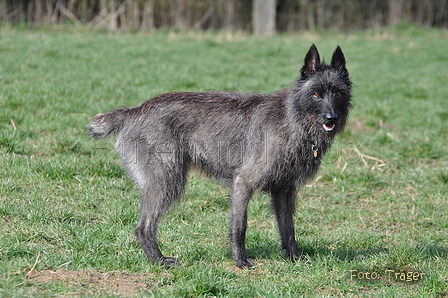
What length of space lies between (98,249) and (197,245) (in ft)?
3.12

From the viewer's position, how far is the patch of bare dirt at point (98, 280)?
164 inches

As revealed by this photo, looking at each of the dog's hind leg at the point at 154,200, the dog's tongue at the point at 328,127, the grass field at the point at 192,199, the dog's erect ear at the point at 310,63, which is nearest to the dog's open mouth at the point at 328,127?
the dog's tongue at the point at 328,127

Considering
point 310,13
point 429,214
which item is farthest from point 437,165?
point 310,13

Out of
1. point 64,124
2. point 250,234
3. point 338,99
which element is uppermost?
point 338,99

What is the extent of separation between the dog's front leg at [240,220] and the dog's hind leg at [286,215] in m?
0.41

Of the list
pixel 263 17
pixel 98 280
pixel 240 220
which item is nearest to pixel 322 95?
pixel 240 220

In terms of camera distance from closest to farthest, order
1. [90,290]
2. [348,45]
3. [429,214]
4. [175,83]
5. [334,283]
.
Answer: [90,290] → [334,283] → [429,214] → [175,83] → [348,45]

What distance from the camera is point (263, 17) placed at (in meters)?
19.1

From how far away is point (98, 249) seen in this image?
4.94 metres

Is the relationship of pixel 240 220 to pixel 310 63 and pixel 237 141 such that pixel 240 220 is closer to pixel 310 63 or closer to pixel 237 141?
pixel 237 141

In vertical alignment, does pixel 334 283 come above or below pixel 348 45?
below

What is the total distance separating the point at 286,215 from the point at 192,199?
1.50 meters

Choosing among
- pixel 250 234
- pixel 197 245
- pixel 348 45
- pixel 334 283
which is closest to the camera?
pixel 334 283

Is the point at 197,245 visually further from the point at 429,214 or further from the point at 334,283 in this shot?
the point at 429,214
